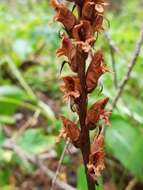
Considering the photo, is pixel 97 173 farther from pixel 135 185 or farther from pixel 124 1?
pixel 124 1

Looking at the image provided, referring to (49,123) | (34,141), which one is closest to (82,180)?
(34,141)

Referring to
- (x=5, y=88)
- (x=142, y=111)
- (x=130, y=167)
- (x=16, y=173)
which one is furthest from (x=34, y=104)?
(x=130, y=167)

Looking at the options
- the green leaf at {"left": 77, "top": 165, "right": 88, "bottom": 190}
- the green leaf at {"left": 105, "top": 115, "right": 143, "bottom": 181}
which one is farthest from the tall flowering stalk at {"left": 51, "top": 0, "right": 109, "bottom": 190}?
the green leaf at {"left": 105, "top": 115, "right": 143, "bottom": 181}

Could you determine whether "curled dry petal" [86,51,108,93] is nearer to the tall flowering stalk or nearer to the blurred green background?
the tall flowering stalk

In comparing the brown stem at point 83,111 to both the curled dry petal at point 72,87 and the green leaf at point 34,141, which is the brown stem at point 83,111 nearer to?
the curled dry petal at point 72,87

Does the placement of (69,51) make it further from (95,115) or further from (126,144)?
(126,144)

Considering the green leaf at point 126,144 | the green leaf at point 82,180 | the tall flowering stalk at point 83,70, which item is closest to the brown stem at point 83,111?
the tall flowering stalk at point 83,70
